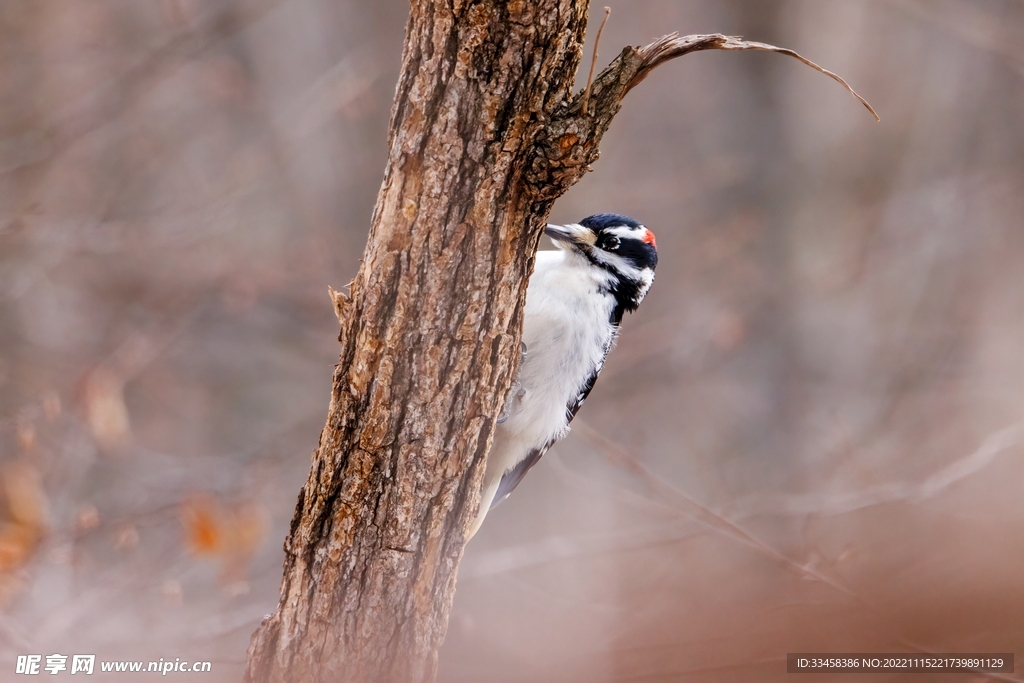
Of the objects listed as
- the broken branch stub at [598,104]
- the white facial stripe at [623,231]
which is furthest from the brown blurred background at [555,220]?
the broken branch stub at [598,104]

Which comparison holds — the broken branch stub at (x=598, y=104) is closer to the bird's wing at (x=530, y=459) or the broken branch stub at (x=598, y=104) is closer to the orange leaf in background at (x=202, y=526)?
the bird's wing at (x=530, y=459)

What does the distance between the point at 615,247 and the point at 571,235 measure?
194mm

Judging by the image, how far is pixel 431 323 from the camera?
165cm

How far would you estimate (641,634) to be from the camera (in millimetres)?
1512

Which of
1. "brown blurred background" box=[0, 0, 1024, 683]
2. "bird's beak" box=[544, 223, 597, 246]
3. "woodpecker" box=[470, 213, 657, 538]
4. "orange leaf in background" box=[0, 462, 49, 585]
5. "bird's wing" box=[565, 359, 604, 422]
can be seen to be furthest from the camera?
"brown blurred background" box=[0, 0, 1024, 683]

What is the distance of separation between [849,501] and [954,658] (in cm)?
268

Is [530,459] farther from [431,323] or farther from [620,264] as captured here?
[431,323]

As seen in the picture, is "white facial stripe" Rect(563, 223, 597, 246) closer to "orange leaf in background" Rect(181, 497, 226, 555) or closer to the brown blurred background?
the brown blurred background

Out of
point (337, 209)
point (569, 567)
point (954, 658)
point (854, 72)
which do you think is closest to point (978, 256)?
point (854, 72)

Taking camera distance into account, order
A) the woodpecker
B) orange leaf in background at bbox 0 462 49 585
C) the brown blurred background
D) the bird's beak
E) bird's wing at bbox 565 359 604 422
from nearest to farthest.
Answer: the woodpecker < the bird's beak < bird's wing at bbox 565 359 604 422 < orange leaf in background at bbox 0 462 49 585 < the brown blurred background

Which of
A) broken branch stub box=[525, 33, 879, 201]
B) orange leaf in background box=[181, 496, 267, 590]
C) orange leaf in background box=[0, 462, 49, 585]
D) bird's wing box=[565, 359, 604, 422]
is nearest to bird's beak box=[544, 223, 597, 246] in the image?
bird's wing box=[565, 359, 604, 422]

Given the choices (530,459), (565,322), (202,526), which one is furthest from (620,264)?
(202,526)

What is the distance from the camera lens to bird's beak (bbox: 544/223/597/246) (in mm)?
3000

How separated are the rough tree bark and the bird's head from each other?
4.30 ft
